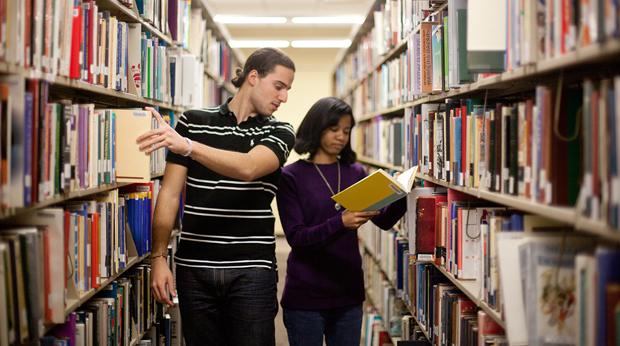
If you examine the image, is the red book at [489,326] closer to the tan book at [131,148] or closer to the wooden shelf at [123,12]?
the tan book at [131,148]

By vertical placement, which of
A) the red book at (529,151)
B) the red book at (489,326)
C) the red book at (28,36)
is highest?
the red book at (28,36)

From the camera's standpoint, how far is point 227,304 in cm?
182

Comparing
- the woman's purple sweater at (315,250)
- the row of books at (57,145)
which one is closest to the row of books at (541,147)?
the woman's purple sweater at (315,250)

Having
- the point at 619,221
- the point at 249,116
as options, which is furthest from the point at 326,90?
the point at 619,221

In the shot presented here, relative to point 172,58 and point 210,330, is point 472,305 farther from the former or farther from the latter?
point 172,58

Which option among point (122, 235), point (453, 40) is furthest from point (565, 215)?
point (122, 235)

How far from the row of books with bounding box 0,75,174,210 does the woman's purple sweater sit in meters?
0.62

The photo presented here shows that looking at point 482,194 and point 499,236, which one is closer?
point 499,236

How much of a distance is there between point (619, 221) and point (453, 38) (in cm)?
105

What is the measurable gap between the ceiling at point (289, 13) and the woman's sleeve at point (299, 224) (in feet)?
10.0

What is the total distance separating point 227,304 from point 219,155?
57 cm

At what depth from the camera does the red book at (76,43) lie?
60.9 inches

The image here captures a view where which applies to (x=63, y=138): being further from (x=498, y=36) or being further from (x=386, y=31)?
(x=386, y=31)

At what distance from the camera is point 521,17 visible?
1276mm
